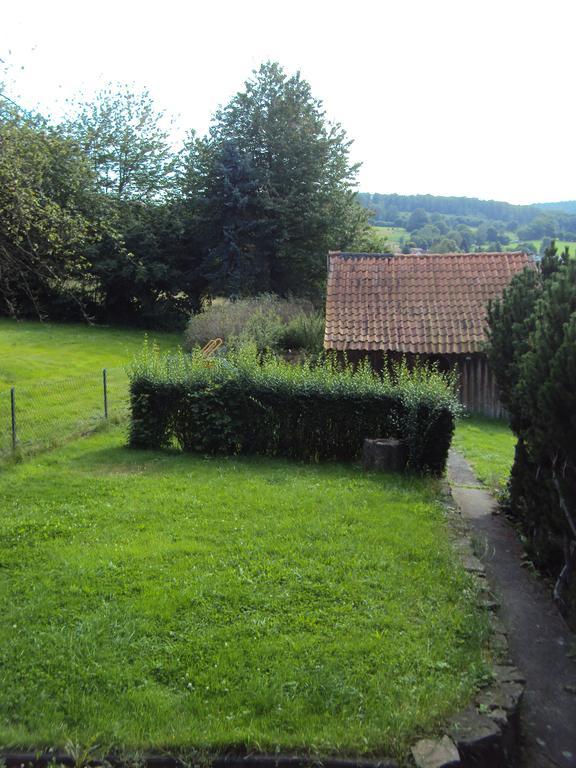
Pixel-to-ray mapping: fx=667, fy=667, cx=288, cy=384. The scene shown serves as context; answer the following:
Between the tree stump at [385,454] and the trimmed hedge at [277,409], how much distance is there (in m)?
0.16

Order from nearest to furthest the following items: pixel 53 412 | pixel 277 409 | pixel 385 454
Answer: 1. pixel 385 454
2. pixel 277 409
3. pixel 53 412

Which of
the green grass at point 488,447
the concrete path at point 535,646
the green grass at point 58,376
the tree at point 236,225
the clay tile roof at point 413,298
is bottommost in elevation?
the green grass at point 488,447

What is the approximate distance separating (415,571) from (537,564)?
197 cm

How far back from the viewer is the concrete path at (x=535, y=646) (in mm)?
5051

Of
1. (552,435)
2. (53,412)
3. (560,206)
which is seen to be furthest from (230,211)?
(560,206)

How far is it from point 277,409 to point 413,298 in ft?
34.8

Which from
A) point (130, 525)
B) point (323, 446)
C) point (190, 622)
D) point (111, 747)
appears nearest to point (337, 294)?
point (323, 446)

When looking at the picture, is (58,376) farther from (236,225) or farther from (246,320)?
(236,225)

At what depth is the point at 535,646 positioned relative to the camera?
641 cm

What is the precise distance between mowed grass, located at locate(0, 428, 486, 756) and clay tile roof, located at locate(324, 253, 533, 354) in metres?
11.1

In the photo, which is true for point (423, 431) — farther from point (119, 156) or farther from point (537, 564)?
point (119, 156)

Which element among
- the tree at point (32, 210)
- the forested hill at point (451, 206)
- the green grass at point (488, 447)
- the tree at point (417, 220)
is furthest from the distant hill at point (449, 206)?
the tree at point (32, 210)

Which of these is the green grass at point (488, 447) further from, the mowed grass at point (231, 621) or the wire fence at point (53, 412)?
the wire fence at point (53, 412)

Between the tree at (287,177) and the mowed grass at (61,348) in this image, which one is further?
the tree at (287,177)
